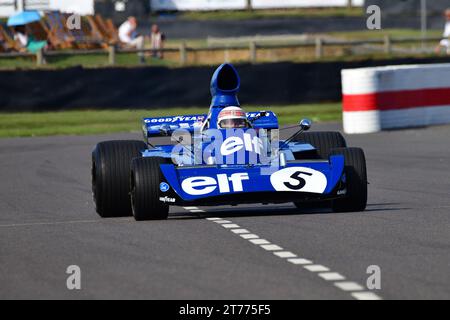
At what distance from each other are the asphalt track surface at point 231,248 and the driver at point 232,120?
2.93 ft

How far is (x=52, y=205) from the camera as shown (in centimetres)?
1496

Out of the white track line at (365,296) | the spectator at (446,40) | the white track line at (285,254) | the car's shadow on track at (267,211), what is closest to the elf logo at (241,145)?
the car's shadow on track at (267,211)

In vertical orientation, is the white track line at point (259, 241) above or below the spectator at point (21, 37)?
below

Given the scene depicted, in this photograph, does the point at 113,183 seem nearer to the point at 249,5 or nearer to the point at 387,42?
the point at 387,42

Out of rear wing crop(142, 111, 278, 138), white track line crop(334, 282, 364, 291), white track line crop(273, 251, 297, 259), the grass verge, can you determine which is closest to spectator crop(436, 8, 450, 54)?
the grass verge

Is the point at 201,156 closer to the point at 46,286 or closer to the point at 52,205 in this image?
the point at 52,205

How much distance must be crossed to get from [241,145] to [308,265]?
3.98 metres

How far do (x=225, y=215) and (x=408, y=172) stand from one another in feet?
16.8

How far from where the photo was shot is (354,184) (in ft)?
42.9

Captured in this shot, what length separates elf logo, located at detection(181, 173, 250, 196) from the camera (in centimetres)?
1245

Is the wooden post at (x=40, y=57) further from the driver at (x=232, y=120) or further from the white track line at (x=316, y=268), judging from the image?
the white track line at (x=316, y=268)

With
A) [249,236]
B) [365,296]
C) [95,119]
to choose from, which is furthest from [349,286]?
[95,119]

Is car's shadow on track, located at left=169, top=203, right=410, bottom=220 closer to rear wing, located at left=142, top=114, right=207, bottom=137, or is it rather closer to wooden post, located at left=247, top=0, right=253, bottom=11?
rear wing, located at left=142, top=114, right=207, bottom=137

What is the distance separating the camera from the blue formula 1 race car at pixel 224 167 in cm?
1251
